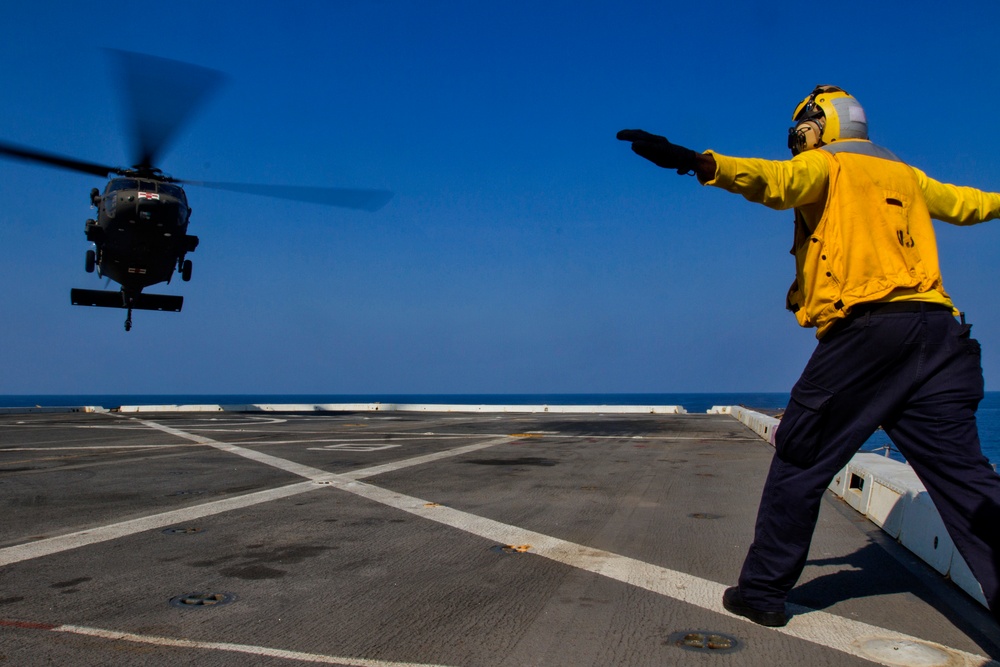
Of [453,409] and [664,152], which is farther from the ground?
[664,152]

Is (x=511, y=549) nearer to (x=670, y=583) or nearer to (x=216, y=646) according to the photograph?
(x=670, y=583)

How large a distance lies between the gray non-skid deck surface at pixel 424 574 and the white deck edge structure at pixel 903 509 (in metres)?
0.13

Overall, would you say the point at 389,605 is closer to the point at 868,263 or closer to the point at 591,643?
the point at 591,643

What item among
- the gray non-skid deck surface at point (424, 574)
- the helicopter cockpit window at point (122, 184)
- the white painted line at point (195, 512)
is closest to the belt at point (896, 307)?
the gray non-skid deck surface at point (424, 574)

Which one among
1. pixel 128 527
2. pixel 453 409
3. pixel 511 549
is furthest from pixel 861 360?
pixel 453 409

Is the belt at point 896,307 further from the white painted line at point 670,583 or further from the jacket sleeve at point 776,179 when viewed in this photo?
the white painted line at point 670,583

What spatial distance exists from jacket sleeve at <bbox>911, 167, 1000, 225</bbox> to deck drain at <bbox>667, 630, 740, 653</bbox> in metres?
2.13

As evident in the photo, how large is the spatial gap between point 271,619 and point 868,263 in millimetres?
2934

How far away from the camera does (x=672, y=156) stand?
2.86 m

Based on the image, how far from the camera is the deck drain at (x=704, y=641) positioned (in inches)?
113

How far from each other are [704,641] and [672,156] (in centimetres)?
194

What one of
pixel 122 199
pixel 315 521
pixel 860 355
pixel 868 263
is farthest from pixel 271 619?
pixel 122 199

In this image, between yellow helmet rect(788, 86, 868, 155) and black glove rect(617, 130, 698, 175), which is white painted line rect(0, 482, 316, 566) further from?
yellow helmet rect(788, 86, 868, 155)

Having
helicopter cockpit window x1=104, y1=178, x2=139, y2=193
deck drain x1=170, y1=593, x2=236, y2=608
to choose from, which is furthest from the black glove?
helicopter cockpit window x1=104, y1=178, x2=139, y2=193
